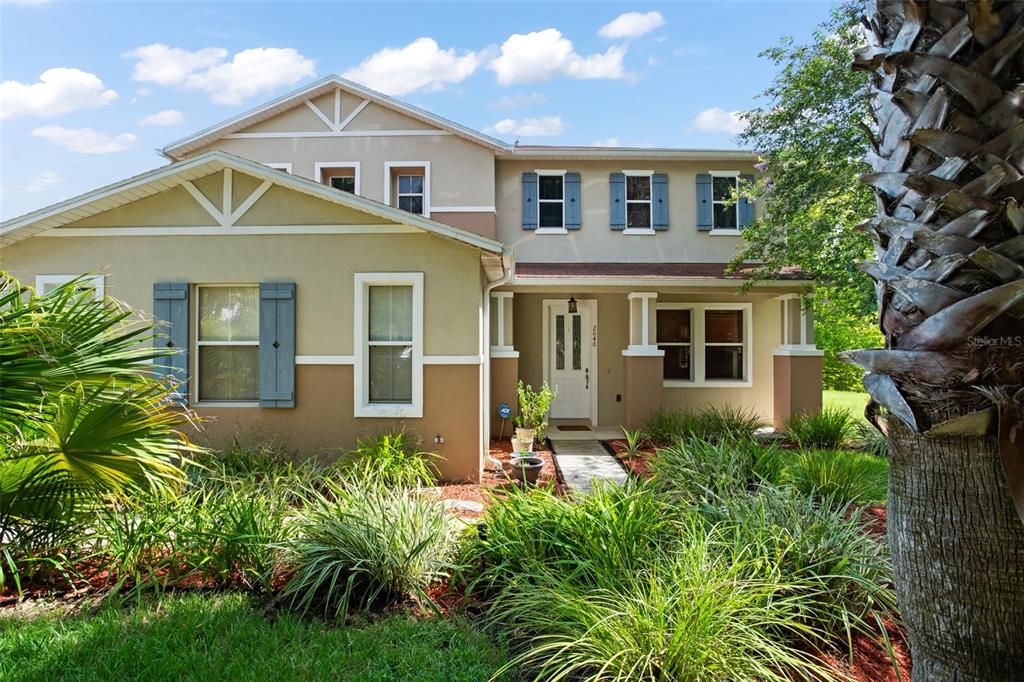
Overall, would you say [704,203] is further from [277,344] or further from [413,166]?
[277,344]

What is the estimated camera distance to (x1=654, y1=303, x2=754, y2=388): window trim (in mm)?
11938

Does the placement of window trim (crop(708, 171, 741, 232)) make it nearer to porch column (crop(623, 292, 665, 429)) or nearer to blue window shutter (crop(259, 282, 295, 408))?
porch column (crop(623, 292, 665, 429))

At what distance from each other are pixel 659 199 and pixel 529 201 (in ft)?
10.4

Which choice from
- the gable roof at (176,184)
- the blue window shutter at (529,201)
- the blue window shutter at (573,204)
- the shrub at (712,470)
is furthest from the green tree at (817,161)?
the gable roof at (176,184)

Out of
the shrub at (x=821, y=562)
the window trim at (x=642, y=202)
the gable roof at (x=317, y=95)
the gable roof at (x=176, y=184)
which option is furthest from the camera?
the window trim at (x=642, y=202)

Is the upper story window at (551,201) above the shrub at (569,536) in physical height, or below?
above

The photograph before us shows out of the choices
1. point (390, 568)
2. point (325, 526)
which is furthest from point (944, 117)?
point (325, 526)

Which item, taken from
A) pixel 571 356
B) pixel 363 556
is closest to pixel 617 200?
pixel 571 356

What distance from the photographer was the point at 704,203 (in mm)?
12398

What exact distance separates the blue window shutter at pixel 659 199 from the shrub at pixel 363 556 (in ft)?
33.7

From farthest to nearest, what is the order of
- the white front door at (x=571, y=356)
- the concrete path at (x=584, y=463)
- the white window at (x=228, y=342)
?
the white front door at (x=571, y=356) → the concrete path at (x=584, y=463) → the white window at (x=228, y=342)

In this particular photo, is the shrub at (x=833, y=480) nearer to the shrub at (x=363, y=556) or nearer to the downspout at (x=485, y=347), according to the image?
the shrub at (x=363, y=556)

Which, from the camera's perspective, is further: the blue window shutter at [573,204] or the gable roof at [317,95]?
the blue window shutter at [573,204]

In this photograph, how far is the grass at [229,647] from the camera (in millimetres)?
2803
